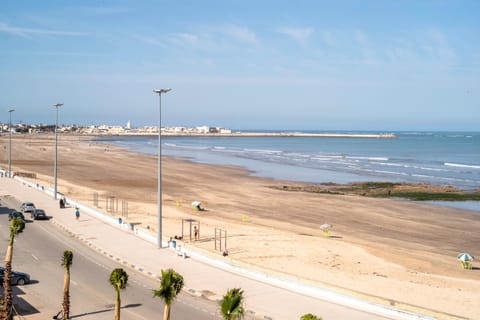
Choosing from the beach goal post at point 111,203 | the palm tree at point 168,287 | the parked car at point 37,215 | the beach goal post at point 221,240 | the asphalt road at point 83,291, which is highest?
the palm tree at point 168,287

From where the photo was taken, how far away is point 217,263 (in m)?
24.9

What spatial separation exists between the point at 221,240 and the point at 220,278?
874 centimetres

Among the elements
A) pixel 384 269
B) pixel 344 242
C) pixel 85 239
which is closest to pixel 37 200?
pixel 85 239

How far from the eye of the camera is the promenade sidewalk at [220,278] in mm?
18625

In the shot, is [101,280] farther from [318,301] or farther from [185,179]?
[185,179]

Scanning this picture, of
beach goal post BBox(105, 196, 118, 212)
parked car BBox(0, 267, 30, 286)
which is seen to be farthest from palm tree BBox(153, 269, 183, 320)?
beach goal post BBox(105, 196, 118, 212)

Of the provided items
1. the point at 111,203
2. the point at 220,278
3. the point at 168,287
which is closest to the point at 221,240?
the point at 220,278

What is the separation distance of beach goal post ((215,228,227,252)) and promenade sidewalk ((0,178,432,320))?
239 cm

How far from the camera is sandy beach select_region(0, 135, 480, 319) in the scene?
76.2 ft

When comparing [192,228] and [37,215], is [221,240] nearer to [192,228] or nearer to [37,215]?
[192,228]

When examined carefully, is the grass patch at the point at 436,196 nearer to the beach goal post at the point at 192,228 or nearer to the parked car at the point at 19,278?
the beach goal post at the point at 192,228

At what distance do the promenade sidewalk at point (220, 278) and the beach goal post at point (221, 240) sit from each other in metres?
2.39

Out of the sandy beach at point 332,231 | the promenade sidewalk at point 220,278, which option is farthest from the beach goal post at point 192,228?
the promenade sidewalk at point 220,278

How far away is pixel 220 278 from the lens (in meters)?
22.8
